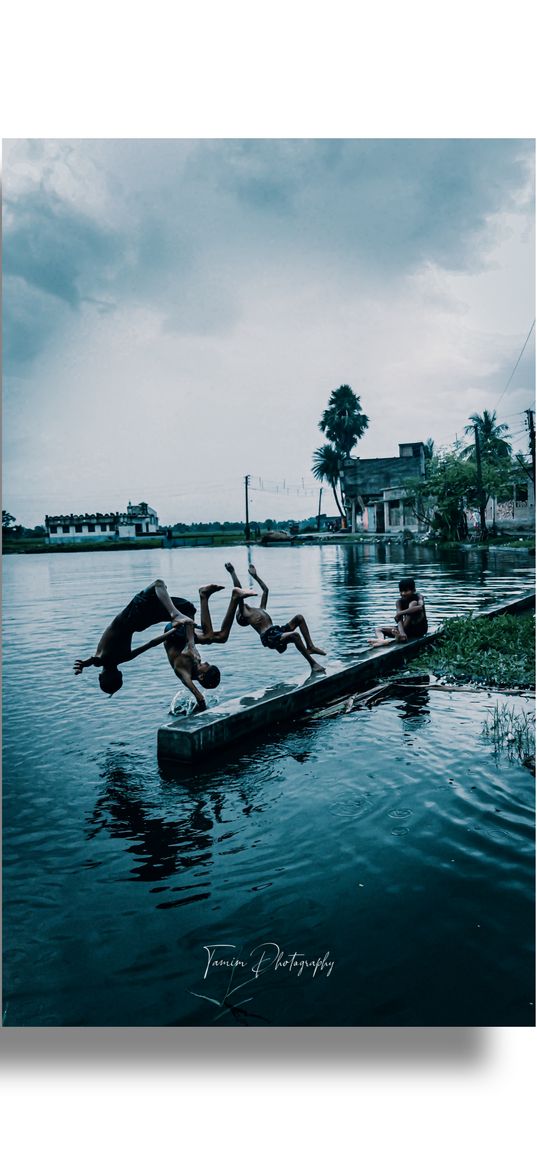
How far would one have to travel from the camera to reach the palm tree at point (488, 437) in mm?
4895

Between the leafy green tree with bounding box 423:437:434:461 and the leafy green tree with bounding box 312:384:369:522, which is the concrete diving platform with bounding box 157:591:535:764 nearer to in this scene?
the leafy green tree with bounding box 423:437:434:461

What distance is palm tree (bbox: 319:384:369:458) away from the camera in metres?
5.09

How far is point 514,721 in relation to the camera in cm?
551

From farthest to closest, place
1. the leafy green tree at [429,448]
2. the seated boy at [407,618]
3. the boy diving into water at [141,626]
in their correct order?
the seated boy at [407,618], the leafy green tree at [429,448], the boy diving into water at [141,626]

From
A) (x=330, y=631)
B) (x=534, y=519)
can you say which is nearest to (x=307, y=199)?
(x=534, y=519)

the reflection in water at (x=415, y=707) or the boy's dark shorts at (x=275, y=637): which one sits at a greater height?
the boy's dark shorts at (x=275, y=637)

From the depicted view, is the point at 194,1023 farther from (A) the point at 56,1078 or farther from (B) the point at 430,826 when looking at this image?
(B) the point at 430,826

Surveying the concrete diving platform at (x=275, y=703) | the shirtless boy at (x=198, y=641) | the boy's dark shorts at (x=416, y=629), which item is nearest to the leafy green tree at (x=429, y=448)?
the concrete diving platform at (x=275, y=703)

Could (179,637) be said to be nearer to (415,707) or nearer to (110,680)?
(110,680)

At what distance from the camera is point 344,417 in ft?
17.2

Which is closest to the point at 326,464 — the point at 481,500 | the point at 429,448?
the point at 429,448

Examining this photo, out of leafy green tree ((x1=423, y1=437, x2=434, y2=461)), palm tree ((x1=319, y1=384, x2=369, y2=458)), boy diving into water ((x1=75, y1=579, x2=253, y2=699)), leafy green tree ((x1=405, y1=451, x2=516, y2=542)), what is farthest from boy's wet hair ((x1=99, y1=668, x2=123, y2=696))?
leafy green tree ((x1=405, y1=451, x2=516, y2=542))

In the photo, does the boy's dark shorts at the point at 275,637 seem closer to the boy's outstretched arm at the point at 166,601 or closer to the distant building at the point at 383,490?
the boy's outstretched arm at the point at 166,601

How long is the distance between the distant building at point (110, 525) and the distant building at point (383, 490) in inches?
76.0
